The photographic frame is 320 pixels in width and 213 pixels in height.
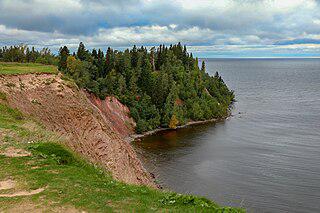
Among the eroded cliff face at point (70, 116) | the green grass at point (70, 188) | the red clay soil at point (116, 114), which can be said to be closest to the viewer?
the green grass at point (70, 188)

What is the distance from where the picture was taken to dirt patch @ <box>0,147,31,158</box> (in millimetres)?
16812

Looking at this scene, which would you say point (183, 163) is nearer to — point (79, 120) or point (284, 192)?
point (284, 192)

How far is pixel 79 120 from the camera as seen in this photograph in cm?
2916

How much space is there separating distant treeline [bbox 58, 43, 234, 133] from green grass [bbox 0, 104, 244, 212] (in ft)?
162

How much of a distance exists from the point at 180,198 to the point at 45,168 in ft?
21.4

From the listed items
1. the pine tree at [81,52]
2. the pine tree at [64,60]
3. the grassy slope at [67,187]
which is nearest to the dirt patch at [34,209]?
the grassy slope at [67,187]

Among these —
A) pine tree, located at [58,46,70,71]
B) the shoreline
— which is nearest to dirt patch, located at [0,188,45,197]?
the shoreline

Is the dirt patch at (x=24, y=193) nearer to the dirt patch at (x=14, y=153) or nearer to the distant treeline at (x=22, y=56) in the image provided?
the dirt patch at (x=14, y=153)

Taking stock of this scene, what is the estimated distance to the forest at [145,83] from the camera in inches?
2948

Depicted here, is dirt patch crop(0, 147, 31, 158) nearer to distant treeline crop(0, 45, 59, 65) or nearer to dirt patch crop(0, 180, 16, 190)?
dirt patch crop(0, 180, 16, 190)

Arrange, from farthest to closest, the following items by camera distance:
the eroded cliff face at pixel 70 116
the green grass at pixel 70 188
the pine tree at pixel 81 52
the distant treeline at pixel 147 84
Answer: the pine tree at pixel 81 52 → the distant treeline at pixel 147 84 → the eroded cliff face at pixel 70 116 → the green grass at pixel 70 188

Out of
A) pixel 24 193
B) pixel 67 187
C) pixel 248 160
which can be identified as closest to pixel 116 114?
pixel 248 160

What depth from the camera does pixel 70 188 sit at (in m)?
13.3

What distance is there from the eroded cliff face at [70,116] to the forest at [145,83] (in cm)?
3539
